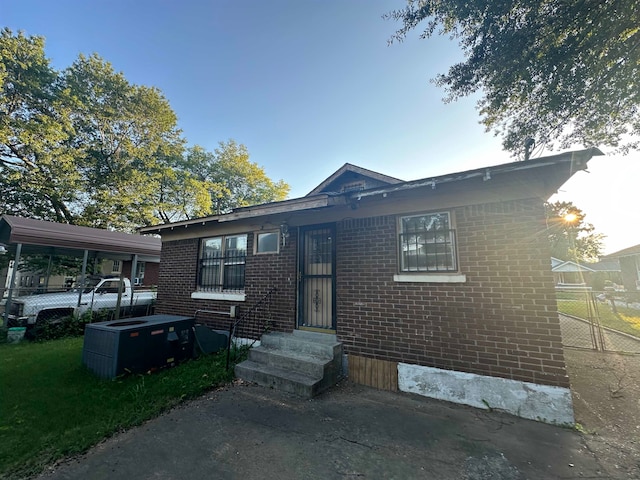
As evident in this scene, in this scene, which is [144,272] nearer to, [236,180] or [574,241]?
[236,180]

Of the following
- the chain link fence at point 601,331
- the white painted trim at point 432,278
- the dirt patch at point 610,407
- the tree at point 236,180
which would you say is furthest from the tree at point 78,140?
the chain link fence at point 601,331

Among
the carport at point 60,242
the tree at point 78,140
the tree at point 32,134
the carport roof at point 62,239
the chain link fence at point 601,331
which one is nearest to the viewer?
the chain link fence at point 601,331

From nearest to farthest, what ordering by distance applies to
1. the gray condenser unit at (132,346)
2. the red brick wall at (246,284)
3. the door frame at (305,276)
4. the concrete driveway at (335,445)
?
the concrete driveway at (335,445) < the gray condenser unit at (132,346) < the door frame at (305,276) < the red brick wall at (246,284)

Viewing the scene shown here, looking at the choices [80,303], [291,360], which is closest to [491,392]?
Result: [291,360]

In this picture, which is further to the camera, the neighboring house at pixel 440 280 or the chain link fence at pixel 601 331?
the chain link fence at pixel 601 331

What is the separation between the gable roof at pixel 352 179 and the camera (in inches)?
287

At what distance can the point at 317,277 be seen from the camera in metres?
5.93

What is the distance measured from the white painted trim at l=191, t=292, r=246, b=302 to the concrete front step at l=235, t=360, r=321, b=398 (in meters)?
1.84

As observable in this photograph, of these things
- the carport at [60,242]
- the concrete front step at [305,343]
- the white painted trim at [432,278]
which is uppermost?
the carport at [60,242]

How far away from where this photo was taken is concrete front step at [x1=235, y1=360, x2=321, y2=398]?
4.33 meters

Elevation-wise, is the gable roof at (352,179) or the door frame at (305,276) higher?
the gable roof at (352,179)

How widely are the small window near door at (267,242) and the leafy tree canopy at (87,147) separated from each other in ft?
47.3

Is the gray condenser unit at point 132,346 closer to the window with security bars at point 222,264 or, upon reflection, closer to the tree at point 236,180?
the window with security bars at point 222,264

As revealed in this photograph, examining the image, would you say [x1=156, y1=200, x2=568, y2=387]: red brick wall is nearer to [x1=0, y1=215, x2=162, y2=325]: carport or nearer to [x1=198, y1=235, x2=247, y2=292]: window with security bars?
[x1=198, y1=235, x2=247, y2=292]: window with security bars
